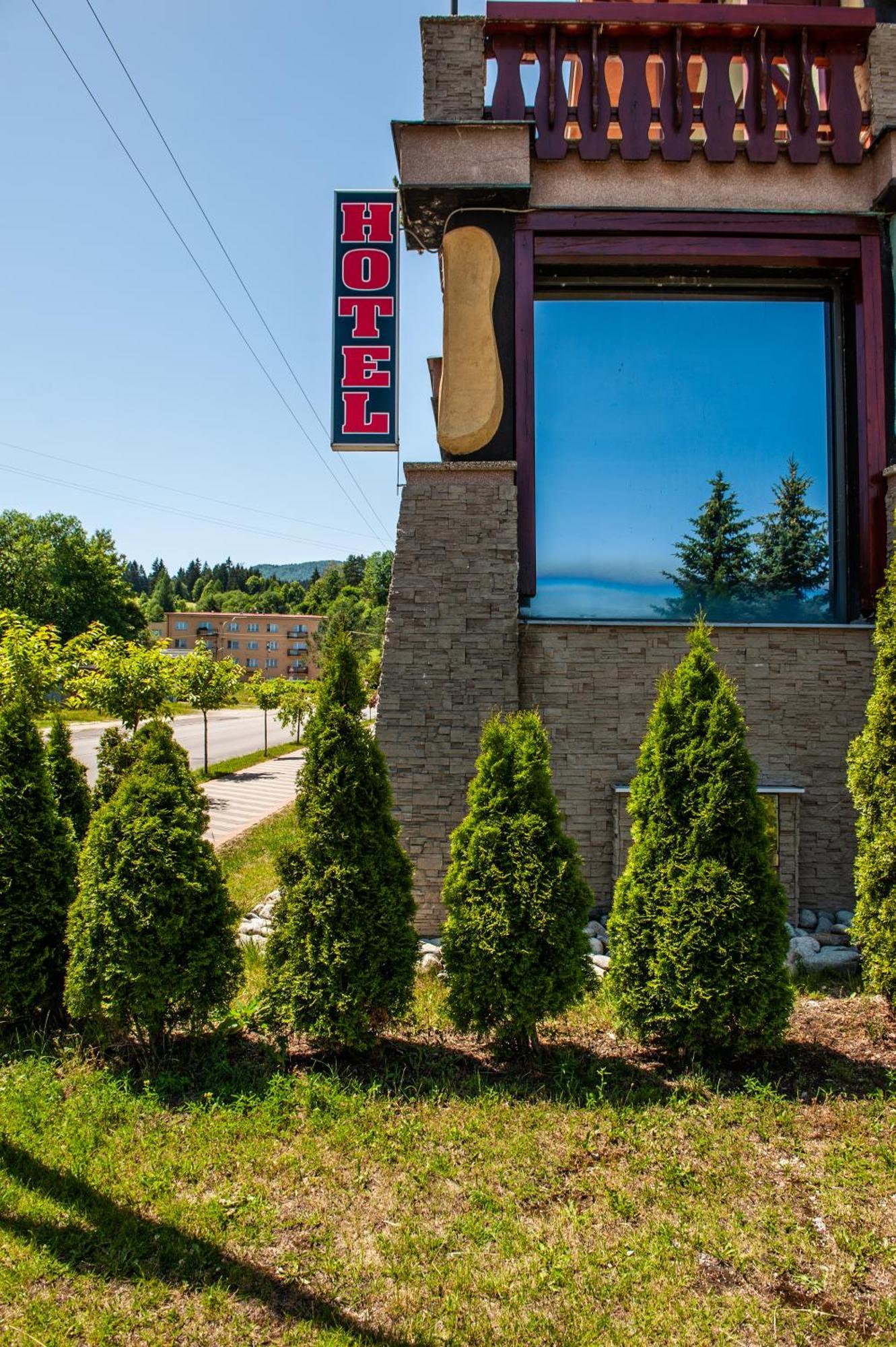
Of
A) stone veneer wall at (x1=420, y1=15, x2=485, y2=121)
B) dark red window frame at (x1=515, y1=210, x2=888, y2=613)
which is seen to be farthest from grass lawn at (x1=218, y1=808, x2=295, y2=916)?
stone veneer wall at (x1=420, y1=15, x2=485, y2=121)

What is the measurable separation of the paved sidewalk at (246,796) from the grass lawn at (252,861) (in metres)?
0.30

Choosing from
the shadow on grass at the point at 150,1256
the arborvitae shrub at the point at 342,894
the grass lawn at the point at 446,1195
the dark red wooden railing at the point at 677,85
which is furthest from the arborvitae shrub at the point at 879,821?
the dark red wooden railing at the point at 677,85

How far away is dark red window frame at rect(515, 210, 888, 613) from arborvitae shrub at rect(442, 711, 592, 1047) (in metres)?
2.84

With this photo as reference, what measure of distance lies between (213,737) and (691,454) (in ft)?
95.1

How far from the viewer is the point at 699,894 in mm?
4227

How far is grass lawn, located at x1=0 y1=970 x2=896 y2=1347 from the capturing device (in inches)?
106

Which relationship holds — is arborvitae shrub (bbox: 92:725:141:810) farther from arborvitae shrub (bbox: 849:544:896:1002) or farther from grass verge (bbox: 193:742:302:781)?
grass verge (bbox: 193:742:302:781)

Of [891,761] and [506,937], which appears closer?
[506,937]

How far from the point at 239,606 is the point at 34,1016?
125 metres

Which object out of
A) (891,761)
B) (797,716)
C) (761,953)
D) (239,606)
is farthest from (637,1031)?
(239,606)

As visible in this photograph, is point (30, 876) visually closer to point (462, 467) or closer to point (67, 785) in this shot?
point (67, 785)

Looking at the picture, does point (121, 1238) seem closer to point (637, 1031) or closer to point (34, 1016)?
point (34, 1016)

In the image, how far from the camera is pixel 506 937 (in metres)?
4.28

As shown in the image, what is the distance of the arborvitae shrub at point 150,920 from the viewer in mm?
4164
